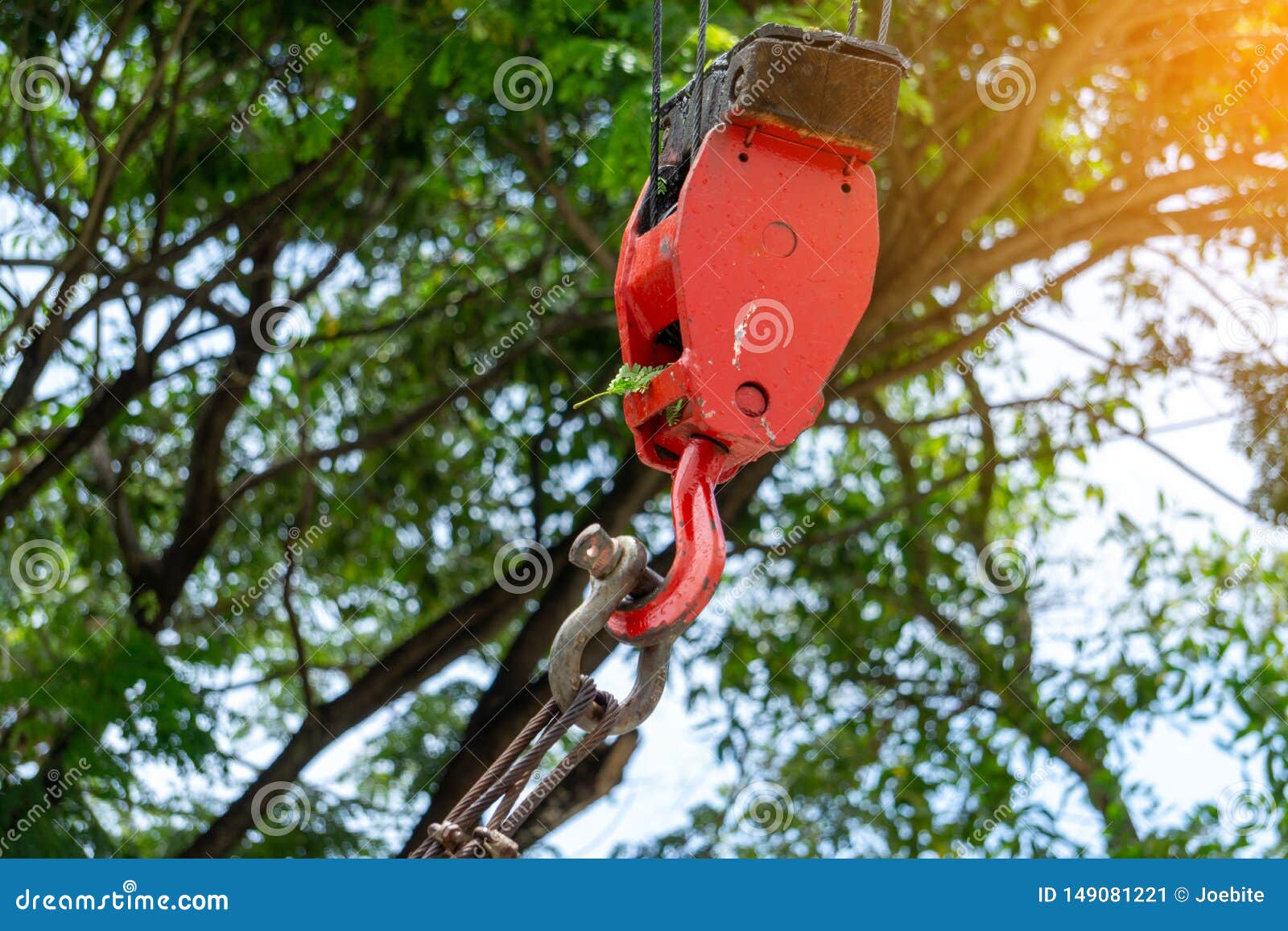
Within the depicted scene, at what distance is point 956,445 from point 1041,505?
0.60 meters

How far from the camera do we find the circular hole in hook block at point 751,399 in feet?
8.21

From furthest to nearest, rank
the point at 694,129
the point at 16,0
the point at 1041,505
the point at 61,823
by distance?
the point at 1041,505, the point at 16,0, the point at 61,823, the point at 694,129

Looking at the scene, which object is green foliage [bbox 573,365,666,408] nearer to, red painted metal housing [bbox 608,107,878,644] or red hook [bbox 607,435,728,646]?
red painted metal housing [bbox 608,107,878,644]

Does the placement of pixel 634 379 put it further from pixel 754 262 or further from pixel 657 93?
pixel 657 93

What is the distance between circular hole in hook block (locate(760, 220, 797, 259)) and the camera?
8.43 feet

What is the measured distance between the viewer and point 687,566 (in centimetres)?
235

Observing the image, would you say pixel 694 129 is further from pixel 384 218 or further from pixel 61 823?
pixel 384 218

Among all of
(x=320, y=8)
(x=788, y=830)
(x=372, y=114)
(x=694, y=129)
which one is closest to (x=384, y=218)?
(x=372, y=114)

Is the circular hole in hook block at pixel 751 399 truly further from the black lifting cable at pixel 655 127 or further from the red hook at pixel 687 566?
the black lifting cable at pixel 655 127

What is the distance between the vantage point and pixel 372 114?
746cm

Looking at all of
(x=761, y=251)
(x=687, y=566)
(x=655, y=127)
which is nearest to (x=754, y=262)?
(x=761, y=251)

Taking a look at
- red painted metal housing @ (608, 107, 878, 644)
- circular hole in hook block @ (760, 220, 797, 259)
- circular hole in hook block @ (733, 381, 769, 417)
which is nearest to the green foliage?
red painted metal housing @ (608, 107, 878, 644)

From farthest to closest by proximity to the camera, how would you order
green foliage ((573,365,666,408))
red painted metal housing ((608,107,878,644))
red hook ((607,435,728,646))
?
1. green foliage ((573,365,666,408))
2. red painted metal housing ((608,107,878,644))
3. red hook ((607,435,728,646))

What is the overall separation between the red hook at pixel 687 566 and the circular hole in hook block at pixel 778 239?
0.33 metres
